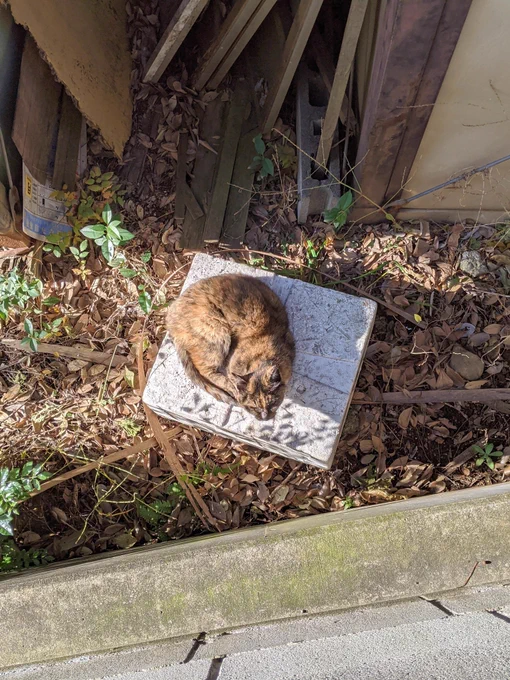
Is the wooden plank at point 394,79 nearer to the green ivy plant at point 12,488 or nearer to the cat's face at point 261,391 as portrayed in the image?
the cat's face at point 261,391

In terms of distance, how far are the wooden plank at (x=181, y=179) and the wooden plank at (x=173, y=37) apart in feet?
1.86

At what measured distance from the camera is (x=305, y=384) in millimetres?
3748

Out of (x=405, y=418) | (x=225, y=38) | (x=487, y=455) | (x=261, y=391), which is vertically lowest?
(x=487, y=455)

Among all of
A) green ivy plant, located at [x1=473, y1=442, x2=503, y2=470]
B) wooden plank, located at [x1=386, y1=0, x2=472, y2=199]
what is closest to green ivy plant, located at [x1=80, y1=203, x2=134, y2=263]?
wooden plank, located at [x1=386, y1=0, x2=472, y2=199]

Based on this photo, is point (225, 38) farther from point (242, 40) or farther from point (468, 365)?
point (468, 365)

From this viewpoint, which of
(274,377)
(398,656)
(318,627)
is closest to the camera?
(398,656)

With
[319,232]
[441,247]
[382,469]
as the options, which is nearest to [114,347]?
[319,232]

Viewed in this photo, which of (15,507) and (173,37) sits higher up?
(173,37)

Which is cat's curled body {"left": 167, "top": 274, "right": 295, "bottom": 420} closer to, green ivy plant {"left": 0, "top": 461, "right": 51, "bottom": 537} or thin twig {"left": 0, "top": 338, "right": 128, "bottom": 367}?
thin twig {"left": 0, "top": 338, "right": 128, "bottom": 367}

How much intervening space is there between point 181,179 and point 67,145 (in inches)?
40.2

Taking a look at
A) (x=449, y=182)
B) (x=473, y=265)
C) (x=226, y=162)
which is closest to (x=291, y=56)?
(x=226, y=162)

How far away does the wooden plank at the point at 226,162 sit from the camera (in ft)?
15.2

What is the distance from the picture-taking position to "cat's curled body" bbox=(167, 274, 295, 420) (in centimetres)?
350

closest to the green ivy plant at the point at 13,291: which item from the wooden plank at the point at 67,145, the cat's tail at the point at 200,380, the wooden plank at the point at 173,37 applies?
the wooden plank at the point at 67,145
